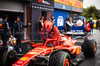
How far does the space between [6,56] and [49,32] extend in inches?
63.8

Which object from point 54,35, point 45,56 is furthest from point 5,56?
point 54,35

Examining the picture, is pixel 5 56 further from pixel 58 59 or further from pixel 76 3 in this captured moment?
pixel 76 3

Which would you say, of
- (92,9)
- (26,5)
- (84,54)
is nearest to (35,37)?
(26,5)

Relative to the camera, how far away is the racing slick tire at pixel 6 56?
14.6 feet

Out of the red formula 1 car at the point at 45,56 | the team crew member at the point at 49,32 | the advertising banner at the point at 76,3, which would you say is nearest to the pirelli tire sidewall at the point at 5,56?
the red formula 1 car at the point at 45,56

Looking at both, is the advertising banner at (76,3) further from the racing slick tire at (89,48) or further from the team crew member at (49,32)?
the team crew member at (49,32)

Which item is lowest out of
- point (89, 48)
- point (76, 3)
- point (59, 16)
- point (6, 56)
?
point (89, 48)

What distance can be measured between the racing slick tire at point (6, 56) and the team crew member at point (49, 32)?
3.89 ft

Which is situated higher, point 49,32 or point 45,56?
point 49,32

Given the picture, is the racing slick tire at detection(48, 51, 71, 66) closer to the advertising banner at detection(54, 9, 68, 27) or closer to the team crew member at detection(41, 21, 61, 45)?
the team crew member at detection(41, 21, 61, 45)

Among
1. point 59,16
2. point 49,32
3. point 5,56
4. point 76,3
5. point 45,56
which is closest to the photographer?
point 45,56

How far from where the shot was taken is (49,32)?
17.7 feet

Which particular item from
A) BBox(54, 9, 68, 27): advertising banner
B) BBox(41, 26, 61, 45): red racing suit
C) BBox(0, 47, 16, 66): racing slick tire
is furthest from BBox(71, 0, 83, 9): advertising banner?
BBox(0, 47, 16, 66): racing slick tire

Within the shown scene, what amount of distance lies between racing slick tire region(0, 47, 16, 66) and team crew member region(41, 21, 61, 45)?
1185 millimetres
